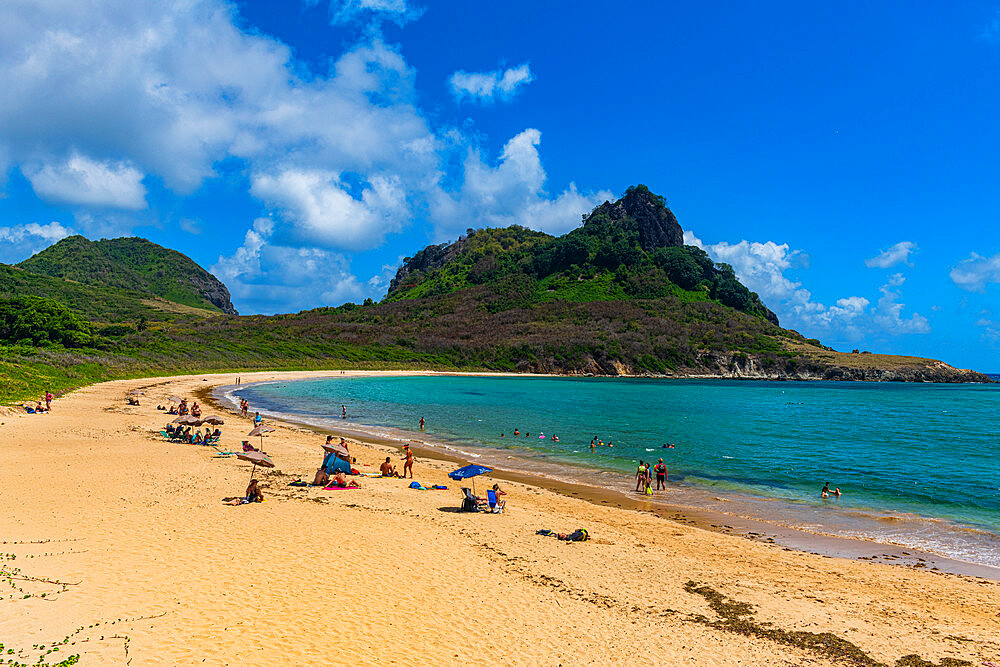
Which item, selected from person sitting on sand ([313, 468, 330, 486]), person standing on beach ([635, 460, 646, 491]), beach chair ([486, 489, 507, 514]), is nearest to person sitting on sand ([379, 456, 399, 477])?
person sitting on sand ([313, 468, 330, 486])

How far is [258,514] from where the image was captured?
1588 cm

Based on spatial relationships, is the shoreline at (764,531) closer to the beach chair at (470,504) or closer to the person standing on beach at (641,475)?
the person standing on beach at (641,475)

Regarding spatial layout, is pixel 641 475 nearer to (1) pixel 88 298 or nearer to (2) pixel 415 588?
(2) pixel 415 588

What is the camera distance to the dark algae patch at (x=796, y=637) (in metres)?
9.24

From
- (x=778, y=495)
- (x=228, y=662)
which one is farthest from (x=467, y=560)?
(x=778, y=495)

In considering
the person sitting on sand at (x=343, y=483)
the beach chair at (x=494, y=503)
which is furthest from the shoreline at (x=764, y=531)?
the person sitting on sand at (x=343, y=483)

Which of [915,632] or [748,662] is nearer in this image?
[748,662]

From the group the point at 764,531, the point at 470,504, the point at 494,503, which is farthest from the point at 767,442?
the point at 470,504

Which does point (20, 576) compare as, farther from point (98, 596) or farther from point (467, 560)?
point (467, 560)

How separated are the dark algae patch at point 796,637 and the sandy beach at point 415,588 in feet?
0.15

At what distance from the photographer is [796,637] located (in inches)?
395

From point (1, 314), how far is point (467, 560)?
8074 centimetres

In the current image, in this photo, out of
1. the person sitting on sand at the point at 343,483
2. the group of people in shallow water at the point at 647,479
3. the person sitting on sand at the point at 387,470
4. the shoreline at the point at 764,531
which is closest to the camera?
the shoreline at the point at 764,531

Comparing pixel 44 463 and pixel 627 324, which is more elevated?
pixel 627 324
